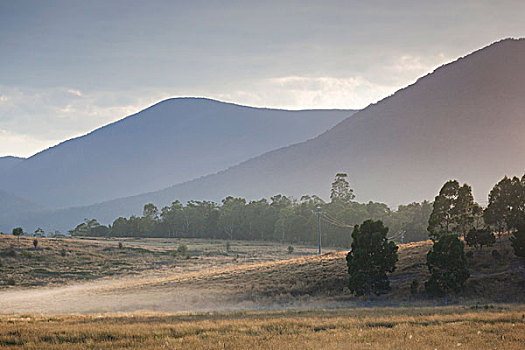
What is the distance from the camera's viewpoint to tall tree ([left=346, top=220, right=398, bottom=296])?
120 ft

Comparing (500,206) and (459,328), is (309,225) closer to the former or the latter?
(500,206)

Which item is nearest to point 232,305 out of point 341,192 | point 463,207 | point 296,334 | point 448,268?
point 448,268

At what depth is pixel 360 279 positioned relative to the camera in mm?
36469

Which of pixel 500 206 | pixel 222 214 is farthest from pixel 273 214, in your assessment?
pixel 500 206

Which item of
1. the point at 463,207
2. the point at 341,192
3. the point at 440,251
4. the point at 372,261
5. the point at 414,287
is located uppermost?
the point at 341,192

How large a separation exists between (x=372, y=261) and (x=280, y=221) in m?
103

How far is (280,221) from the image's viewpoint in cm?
13975

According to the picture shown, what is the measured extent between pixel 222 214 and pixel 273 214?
17.4m

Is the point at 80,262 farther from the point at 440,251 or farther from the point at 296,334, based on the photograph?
the point at 296,334

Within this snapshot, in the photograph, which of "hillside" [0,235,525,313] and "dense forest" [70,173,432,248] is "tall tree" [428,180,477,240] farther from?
"dense forest" [70,173,432,248]

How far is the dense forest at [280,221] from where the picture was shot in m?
124

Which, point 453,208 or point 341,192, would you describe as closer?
point 453,208

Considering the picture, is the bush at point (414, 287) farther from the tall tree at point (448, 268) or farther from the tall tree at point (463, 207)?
the tall tree at point (463, 207)

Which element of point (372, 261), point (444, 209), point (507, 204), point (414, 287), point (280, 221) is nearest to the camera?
point (414, 287)
